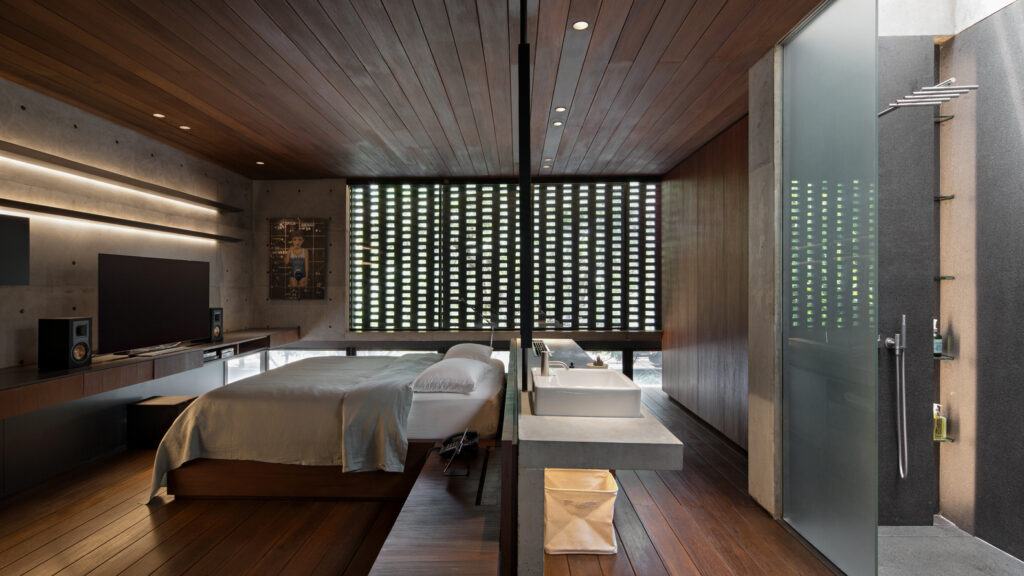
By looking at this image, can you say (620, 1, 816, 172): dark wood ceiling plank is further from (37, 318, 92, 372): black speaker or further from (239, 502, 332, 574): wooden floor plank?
(37, 318, 92, 372): black speaker

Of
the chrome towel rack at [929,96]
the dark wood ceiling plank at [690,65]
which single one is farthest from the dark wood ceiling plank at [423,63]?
the chrome towel rack at [929,96]

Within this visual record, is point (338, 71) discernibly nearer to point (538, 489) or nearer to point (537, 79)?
point (537, 79)

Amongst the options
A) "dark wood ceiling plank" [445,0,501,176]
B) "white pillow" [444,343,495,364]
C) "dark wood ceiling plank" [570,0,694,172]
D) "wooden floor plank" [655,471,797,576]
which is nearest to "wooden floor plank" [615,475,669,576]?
"wooden floor plank" [655,471,797,576]

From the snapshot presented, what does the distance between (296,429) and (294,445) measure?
9 centimetres

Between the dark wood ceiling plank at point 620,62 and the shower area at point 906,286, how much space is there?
82 cm

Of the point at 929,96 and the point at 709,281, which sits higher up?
the point at 929,96

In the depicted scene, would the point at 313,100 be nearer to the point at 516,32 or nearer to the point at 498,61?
the point at 498,61

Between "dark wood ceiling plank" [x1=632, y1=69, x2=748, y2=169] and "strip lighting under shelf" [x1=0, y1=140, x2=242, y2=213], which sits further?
"dark wood ceiling plank" [x1=632, y1=69, x2=748, y2=169]

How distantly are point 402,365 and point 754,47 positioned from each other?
317 centimetres

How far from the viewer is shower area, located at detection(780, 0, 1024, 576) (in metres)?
2.02

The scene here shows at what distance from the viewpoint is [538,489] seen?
164cm

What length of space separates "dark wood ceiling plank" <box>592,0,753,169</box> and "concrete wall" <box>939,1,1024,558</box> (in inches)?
49.7

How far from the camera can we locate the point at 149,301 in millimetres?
3900

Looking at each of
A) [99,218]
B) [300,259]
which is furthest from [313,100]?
[300,259]
